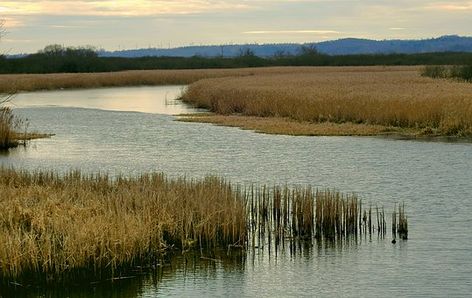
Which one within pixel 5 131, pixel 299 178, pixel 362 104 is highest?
pixel 362 104

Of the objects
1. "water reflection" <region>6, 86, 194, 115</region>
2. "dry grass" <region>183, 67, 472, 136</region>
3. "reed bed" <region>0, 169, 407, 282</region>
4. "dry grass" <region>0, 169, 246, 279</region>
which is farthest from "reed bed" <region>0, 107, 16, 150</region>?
"water reflection" <region>6, 86, 194, 115</region>

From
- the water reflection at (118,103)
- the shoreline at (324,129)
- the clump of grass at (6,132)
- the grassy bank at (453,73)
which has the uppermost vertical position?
the grassy bank at (453,73)

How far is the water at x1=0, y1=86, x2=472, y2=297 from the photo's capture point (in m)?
12.6

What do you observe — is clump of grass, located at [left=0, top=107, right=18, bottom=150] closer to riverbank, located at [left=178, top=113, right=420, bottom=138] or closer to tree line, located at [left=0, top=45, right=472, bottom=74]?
riverbank, located at [left=178, top=113, right=420, bottom=138]

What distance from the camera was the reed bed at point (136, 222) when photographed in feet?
40.2

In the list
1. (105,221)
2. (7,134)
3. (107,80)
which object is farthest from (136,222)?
(107,80)

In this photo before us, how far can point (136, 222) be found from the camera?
13.2 meters

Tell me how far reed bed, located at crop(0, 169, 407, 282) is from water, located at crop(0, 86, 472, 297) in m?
0.49

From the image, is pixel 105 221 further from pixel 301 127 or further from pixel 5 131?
pixel 301 127

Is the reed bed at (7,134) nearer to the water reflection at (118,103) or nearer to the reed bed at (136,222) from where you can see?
the reed bed at (136,222)

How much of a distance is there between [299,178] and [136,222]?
28.7 feet

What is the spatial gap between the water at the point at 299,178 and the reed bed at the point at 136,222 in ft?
1.62

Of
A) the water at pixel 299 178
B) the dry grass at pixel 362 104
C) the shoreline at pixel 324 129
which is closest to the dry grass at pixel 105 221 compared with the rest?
the water at pixel 299 178

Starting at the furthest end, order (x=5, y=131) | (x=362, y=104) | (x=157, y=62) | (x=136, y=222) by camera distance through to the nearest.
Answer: (x=157, y=62), (x=362, y=104), (x=5, y=131), (x=136, y=222)
